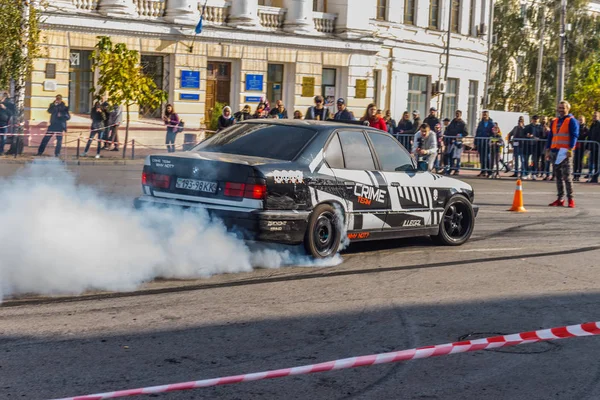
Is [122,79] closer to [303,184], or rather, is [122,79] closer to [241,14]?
[241,14]

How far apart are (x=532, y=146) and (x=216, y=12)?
13.0 m

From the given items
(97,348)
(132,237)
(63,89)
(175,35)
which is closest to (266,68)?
(175,35)

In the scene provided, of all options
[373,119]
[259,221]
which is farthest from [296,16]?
[259,221]

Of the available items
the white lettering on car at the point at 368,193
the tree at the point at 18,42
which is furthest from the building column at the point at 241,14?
the white lettering on car at the point at 368,193

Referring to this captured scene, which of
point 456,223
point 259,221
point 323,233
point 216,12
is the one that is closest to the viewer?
point 259,221

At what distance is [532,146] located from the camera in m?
27.3

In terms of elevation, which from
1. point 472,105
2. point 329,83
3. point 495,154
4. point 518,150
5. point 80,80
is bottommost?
point 495,154

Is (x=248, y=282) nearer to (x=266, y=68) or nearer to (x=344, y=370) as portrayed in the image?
(x=344, y=370)

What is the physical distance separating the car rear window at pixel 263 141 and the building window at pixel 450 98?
122 ft

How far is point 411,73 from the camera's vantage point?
143 feet

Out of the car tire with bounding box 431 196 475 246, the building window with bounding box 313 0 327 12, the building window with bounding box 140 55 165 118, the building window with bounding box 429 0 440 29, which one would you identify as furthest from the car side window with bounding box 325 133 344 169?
the building window with bounding box 429 0 440 29

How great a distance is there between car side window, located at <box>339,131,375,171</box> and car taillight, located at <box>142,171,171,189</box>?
1874 mm

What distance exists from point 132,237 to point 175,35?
24.9m

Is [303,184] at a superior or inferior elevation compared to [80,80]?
inferior
